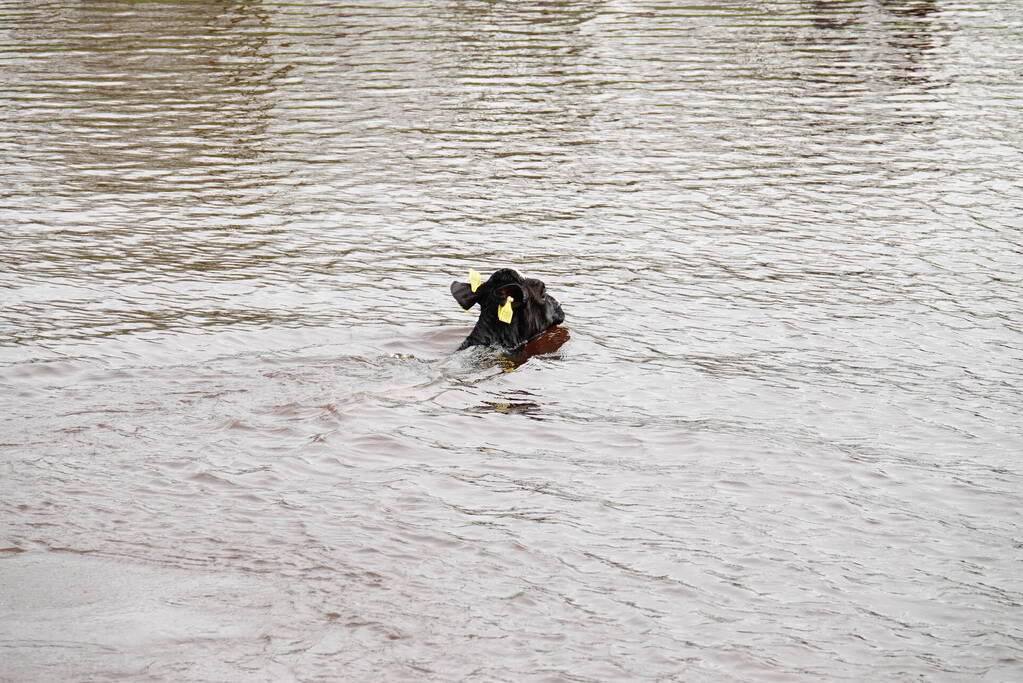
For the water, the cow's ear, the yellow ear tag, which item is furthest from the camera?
the cow's ear

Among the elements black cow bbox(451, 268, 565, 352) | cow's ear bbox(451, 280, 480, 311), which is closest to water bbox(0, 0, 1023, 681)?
black cow bbox(451, 268, 565, 352)

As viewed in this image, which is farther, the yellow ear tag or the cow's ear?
the cow's ear

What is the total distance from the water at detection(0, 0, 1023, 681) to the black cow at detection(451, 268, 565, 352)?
0.36 m

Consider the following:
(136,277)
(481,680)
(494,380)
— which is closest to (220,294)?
(136,277)

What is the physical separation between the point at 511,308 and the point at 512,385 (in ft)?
2.60

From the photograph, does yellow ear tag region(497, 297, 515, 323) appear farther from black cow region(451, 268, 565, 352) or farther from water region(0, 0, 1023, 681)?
water region(0, 0, 1023, 681)

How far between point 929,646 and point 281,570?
422cm

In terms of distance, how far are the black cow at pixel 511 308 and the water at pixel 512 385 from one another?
36 cm

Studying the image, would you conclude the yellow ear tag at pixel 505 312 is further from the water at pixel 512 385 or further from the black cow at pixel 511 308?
the water at pixel 512 385

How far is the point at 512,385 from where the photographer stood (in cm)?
1255

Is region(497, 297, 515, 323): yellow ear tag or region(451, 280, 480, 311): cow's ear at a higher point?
region(451, 280, 480, 311): cow's ear

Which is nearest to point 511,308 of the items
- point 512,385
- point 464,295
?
point 464,295

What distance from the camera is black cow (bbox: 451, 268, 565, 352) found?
1288 cm

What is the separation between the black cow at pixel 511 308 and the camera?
507 inches
